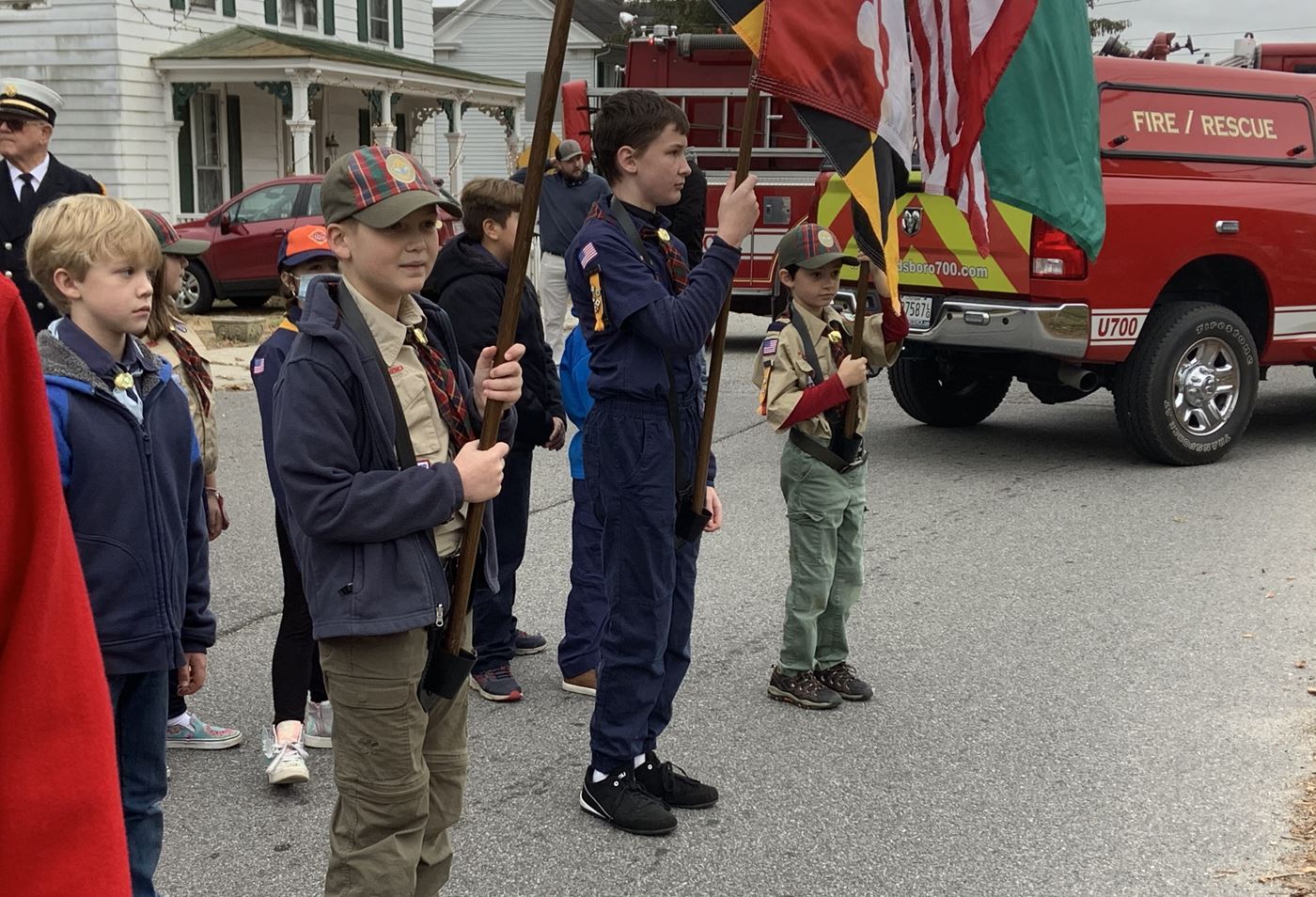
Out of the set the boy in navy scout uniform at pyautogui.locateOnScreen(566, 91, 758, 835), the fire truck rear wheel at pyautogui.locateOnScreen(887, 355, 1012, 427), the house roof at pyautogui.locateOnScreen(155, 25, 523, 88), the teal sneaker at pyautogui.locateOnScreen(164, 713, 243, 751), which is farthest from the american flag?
the house roof at pyautogui.locateOnScreen(155, 25, 523, 88)

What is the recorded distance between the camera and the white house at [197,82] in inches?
771

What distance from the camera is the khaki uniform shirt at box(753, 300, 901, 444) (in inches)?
185

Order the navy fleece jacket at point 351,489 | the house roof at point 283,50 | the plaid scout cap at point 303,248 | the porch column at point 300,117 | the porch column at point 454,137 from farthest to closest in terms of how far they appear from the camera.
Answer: the porch column at point 454,137 → the porch column at point 300,117 → the house roof at point 283,50 → the plaid scout cap at point 303,248 → the navy fleece jacket at point 351,489

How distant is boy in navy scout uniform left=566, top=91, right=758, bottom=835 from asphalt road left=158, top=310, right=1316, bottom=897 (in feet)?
1.01

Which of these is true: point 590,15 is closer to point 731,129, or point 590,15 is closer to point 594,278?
point 731,129

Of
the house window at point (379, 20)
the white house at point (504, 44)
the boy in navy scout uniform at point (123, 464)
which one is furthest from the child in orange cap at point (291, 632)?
the white house at point (504, 44)

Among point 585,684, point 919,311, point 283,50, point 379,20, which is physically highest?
point 379,20

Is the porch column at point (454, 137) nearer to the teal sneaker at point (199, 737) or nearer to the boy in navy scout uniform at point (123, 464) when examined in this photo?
the teal sneaker at point (199, 737)

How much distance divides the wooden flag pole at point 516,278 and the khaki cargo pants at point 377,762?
0.35 ft

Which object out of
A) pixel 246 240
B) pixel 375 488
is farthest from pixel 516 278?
pixel 246 240

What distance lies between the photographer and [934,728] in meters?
4.61

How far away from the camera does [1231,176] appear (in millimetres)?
8656

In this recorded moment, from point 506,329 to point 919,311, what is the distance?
19.8 feet

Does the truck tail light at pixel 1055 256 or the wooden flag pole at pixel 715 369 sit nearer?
the wooden flag pole at pixel 715 369
